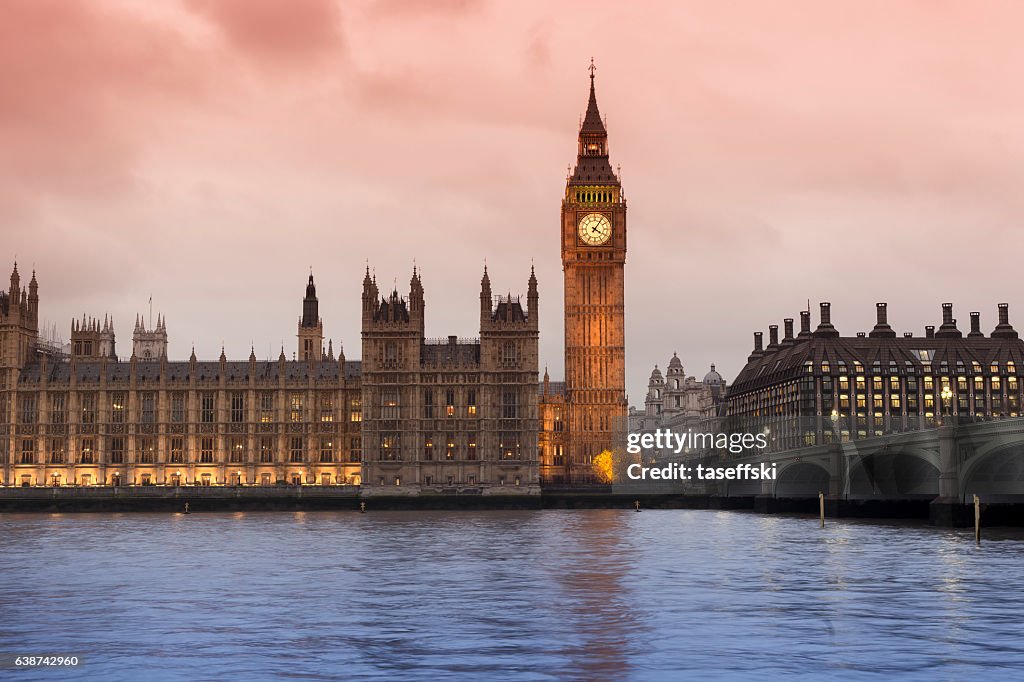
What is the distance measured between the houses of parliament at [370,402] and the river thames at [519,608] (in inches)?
3112

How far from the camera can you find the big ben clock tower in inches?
7057

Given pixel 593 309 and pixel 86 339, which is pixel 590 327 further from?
pixel 86 339

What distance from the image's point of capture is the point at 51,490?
482 ft

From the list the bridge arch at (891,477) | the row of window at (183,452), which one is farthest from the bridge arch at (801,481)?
the row of window at (183,452)

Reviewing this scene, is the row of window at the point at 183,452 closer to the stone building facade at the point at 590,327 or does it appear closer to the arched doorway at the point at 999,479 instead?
the stone building facade at the point at 590,327

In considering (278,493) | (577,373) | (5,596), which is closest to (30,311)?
(278,493)

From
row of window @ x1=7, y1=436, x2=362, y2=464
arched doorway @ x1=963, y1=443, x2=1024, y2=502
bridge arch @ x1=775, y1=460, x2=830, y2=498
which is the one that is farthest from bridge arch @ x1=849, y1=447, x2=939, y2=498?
row of window @ x1=7, y1=436, x2=362, y2=464

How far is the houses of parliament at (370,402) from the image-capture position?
518 feet

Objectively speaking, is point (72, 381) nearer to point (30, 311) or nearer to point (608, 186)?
point (30, 311)

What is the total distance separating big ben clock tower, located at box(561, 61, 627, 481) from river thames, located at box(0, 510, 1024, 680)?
100211 millimetres

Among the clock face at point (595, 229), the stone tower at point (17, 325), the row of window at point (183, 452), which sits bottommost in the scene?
the row of window at point (183, 452)

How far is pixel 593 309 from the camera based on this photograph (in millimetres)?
185500

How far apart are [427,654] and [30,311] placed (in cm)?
15991

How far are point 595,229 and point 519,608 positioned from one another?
151m
